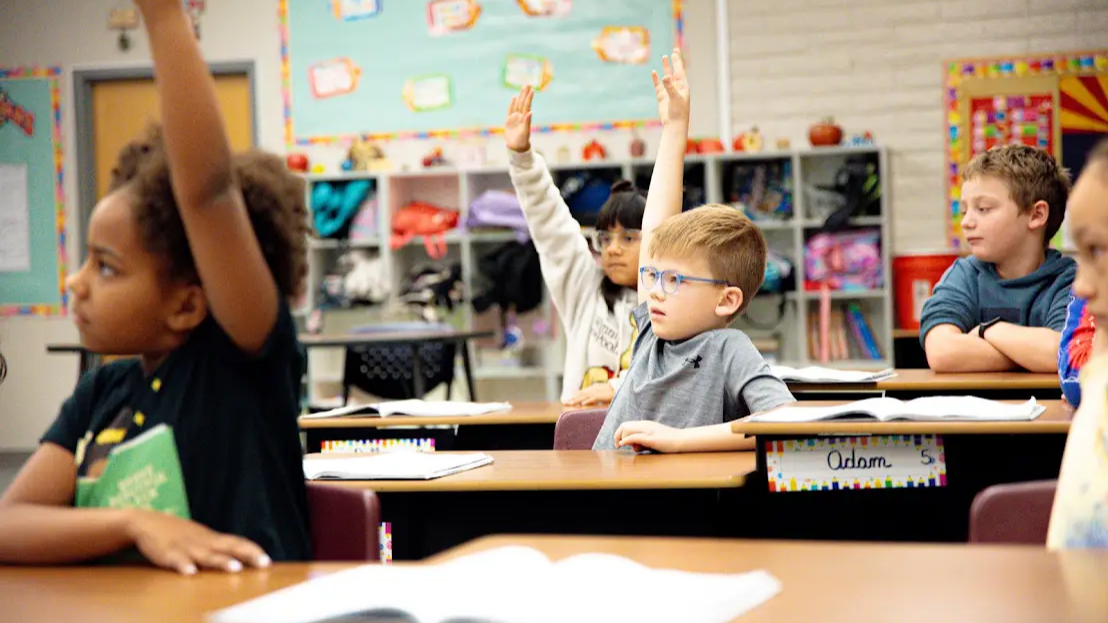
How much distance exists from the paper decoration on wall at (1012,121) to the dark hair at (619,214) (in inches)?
146

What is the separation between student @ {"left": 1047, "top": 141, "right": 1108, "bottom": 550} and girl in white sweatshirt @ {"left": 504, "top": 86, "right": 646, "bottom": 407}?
2.04 metres

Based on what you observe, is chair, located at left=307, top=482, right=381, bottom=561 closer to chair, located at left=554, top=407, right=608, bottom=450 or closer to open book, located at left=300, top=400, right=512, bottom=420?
chair, located at left=554, top=407, right=608, bottom=450

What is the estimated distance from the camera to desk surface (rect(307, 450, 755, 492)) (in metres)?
1.76

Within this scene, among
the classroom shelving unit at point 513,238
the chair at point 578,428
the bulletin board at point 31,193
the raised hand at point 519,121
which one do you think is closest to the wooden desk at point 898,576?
the chair at point 578,428

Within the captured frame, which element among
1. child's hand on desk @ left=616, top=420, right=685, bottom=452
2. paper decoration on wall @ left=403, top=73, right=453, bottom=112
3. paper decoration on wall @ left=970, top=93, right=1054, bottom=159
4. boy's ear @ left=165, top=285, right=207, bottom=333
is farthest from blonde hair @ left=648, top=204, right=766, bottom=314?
paper decoration on wall @ left=403, top=73, right=453, bottom=112

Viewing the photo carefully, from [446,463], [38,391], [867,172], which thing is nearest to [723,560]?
[446,463]

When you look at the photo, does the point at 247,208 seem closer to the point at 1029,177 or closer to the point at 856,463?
the point at 856,463

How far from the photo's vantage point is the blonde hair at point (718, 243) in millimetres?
2385

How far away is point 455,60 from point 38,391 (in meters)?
3.46

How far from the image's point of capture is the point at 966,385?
266 cm

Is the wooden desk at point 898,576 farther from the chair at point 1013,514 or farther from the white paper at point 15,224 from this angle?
the white paper at point 15,224

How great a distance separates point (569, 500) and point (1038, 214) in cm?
166

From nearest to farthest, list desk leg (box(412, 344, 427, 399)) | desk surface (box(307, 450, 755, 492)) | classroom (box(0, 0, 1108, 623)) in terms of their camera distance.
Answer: classroom (box(0, 0, 1108, 623)), desk surface (box(307, 450, 755, 492)), desk leg (box(412, 344, 427, 399))

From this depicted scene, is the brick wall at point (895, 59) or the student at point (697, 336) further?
the brick wall at point (895, 59)
